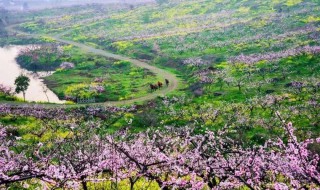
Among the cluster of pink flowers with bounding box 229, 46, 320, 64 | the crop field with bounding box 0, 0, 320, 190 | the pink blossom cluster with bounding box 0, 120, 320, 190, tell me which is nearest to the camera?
the pink blossom cluster with bounding box 0, 120, 320, 190

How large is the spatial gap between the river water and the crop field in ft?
8.68

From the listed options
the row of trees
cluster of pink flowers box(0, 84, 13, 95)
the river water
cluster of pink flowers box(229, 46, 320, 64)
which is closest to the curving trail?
the river water

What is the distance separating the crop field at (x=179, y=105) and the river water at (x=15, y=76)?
8.68ft

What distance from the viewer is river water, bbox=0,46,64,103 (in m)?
81.5

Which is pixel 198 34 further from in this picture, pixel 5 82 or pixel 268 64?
pixel 5 82

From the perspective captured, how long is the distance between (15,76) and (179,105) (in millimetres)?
54090

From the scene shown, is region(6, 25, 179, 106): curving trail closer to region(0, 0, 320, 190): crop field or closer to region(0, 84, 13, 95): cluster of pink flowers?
region(0, 0, 320, 190): crop field

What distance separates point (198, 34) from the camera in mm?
130750

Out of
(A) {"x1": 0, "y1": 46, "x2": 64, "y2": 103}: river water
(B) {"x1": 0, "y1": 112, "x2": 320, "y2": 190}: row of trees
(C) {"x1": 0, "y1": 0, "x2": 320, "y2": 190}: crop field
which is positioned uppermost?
(B) {"x1": 0, "y1": 112, "x2": 320, "y2": 190}: row of trees

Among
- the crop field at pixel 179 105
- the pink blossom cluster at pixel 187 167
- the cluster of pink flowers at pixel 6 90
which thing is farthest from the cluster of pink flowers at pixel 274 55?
the pink blossom cluster at pixel 187 167

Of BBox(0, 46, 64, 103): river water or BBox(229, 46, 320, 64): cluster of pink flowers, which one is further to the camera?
BBox(229, 46, 320, 64): cluster of pink flowers

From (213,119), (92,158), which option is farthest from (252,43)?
(92,158)

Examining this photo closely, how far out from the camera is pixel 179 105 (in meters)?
66.9

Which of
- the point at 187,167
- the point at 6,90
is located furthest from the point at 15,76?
the point at 187,167
